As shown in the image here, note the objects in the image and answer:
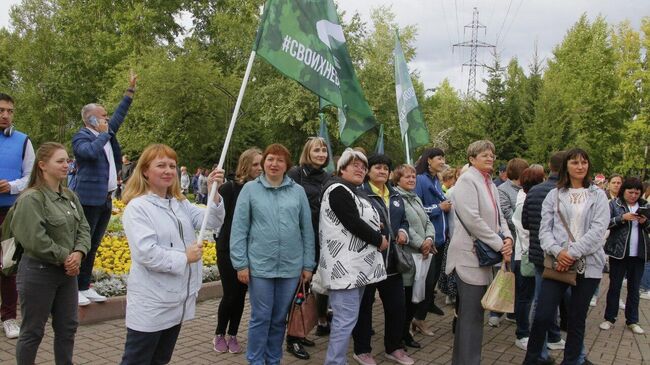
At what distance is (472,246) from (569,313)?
129cm

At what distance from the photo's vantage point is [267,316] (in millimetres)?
4195

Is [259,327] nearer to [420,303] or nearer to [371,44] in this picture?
[420,303]

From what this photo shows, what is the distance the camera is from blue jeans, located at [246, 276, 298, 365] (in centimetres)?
418

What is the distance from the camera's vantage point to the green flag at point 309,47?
4.33 m

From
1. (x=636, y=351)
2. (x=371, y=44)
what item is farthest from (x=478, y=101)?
(x=636, y=351)

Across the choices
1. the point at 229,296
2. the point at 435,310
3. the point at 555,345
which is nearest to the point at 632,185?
the point at 555,345

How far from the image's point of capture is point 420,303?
19.8ft

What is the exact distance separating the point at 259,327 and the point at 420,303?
2.49 m

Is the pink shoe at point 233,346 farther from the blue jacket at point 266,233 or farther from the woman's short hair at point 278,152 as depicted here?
the woman's short hair at point 278,152

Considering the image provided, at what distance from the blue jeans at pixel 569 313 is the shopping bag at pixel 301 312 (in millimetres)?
2104

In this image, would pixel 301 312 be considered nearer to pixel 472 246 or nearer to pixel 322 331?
pixel 322 331

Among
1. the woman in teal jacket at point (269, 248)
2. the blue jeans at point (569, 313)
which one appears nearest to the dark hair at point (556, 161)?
the blue jeans at point (569, 313)

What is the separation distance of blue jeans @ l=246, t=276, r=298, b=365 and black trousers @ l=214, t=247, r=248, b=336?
30.7 inches

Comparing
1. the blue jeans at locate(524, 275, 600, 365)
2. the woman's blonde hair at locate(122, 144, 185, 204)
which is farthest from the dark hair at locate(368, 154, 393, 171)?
the woman's blonde hair at locate(122, 144, 185, 204)
